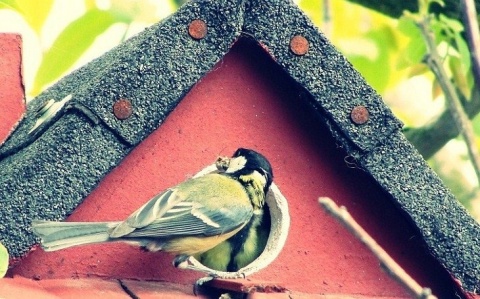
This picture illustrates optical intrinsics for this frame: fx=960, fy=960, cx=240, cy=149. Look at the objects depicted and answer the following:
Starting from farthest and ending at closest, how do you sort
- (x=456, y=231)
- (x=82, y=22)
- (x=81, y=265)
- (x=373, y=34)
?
(x=373, y=34) < (x=82, y=22) < (x=456, y=231) < (x=81, y=265)

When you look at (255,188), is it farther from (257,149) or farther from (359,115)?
(359,115)

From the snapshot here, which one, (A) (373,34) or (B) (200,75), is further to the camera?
(A) (373,34)

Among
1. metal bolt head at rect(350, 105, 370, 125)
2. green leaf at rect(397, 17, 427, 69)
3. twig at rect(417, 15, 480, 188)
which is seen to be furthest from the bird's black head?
green leaf at rect(397, 17, 427, 69)

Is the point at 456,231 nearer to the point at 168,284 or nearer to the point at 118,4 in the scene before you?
the point at 168,284

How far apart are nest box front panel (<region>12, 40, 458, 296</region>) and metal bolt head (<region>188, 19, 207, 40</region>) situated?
0.36ft

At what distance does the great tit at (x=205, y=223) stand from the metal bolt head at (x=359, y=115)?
8.8 inches

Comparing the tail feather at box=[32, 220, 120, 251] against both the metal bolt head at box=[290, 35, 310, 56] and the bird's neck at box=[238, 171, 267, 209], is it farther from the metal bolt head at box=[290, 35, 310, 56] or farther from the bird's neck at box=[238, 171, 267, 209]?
the metal bolt head at box=[290, 35, 310, 56]

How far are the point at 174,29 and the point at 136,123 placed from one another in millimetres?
239

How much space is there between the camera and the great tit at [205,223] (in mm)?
1933

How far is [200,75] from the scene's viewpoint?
2158 millimetres

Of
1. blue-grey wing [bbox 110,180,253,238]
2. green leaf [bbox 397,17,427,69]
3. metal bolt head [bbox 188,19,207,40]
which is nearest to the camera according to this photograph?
blue-grey wing [bbox 110,180,253,238]

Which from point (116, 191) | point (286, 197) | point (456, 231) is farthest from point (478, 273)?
point (116, 191)

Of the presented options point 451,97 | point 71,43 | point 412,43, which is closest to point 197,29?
point 451,97

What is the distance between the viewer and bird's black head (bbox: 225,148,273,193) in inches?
85.4
